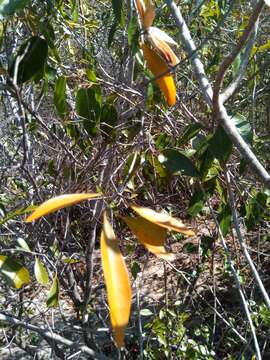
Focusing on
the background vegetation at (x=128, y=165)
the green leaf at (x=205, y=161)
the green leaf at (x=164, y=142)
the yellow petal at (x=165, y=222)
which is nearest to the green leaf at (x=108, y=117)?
the background vegetation at (x=128, y=165)

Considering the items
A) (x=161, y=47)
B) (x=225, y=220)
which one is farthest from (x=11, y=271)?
(x=225, y=220)

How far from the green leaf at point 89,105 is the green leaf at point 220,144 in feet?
1.14

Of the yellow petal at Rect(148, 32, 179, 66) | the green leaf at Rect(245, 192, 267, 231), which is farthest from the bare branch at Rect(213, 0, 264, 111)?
the green leaf at Rect(245, 192, 267, 231)

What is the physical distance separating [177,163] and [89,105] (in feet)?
0.96

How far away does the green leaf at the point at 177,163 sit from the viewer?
0.85 meters

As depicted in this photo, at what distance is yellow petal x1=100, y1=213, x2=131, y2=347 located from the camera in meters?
0.45

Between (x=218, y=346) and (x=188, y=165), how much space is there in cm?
143

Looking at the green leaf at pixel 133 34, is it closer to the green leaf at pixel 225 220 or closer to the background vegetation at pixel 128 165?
the background vegetation at pixel 128 165

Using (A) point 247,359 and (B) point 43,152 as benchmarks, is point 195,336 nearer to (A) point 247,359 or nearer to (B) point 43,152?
(A) point 247,359

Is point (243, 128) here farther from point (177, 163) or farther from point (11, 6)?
point (11, 6)

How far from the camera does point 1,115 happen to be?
2.46 metres

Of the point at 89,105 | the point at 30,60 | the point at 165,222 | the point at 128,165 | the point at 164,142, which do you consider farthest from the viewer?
the point at 164,142

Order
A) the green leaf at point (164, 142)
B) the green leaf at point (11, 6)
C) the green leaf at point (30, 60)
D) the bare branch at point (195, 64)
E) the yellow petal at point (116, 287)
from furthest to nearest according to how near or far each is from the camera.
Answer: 1. the green leaf at point (164, 142)
2. the green leaf at point (30, 60)
3. the bare branch at point (195, 64)
4. the green leaf at point (11, 6)
5. the yellow petal at point (116, 287)

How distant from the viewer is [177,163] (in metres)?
0.85
